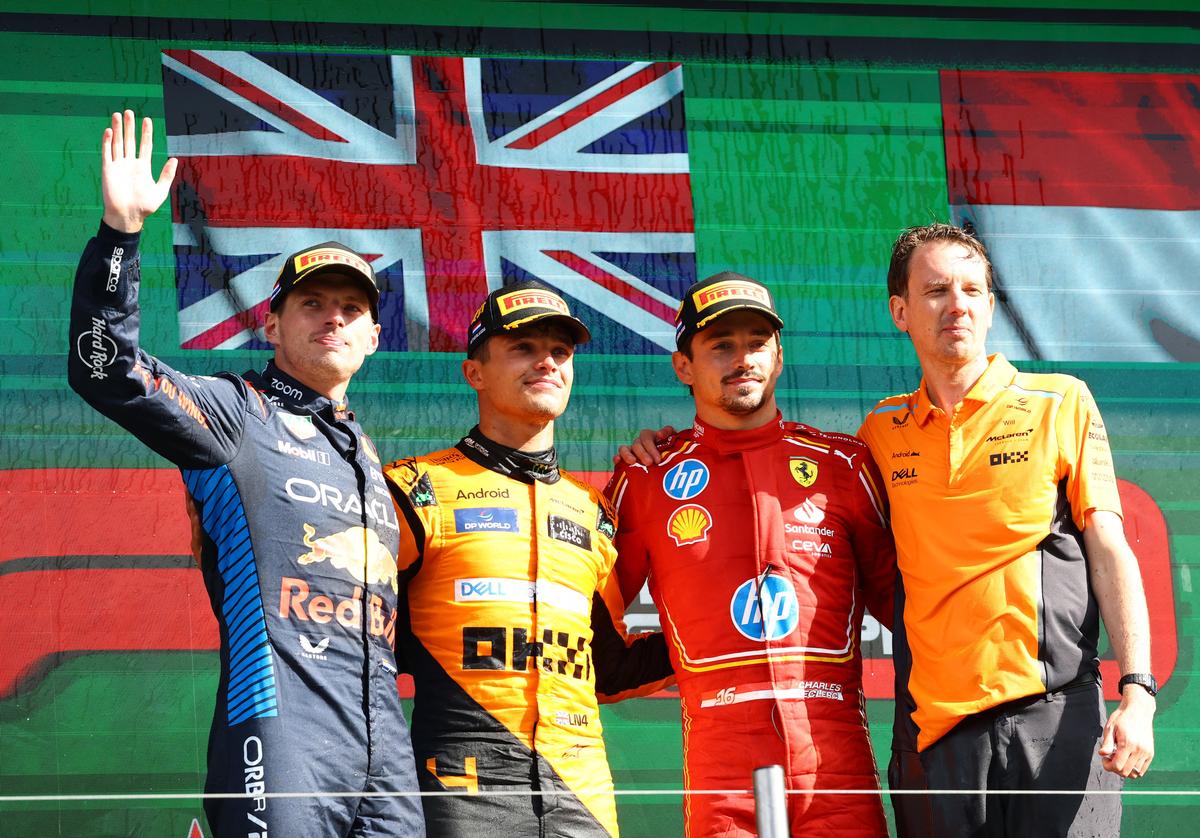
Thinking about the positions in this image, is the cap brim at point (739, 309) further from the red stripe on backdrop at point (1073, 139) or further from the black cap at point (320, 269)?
the red stripe on backdrop at point (1073, 139)

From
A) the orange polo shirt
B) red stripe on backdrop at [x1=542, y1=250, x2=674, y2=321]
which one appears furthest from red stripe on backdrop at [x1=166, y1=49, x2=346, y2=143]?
the orange polo shirt

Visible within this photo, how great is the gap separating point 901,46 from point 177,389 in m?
2.37

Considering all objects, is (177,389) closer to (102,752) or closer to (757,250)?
(102,752)

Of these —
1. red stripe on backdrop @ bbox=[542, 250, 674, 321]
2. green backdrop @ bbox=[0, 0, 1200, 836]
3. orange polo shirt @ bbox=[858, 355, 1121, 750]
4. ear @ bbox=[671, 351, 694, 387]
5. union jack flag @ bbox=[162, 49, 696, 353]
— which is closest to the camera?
orange polo shirt @ bbox=[858, 355, 1121, 750]

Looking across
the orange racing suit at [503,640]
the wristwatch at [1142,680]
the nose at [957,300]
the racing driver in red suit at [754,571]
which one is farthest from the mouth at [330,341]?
the wristwatch at [1142,680]

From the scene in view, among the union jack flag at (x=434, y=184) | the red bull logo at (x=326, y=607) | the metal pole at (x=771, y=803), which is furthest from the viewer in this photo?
the union jack flag at (x=434, y=184)

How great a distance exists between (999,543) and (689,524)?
61 cm

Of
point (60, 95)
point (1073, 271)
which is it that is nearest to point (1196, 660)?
point (1073, 271)

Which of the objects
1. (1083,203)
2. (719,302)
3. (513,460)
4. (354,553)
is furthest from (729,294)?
(1083,203)

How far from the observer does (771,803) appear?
1.94 meters

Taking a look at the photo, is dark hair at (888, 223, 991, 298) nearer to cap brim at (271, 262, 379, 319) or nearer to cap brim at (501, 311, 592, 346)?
cap brim at (501, 311, 592, 346)

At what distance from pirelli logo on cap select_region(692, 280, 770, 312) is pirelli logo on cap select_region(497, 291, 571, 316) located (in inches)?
11.2

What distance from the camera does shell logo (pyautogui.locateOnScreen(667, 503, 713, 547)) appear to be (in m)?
2.78

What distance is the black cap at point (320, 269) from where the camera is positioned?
2641mm
